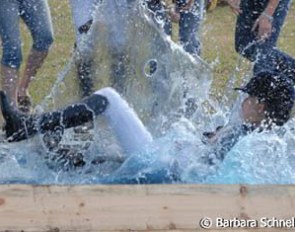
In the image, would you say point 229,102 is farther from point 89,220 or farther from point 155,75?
point 89,220

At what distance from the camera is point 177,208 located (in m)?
3.22

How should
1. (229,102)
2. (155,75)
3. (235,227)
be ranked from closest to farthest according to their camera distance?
(235,227) < (155,75) < (229,102)

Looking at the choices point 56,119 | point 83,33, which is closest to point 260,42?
point 83,33

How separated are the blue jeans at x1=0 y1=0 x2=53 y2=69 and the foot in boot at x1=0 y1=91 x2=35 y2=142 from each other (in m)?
0.84

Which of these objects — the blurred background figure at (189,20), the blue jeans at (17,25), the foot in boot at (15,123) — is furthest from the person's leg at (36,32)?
the foot in boot at (15,123)

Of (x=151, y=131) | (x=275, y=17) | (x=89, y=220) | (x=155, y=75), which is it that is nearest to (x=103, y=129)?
(x=151, y=131)

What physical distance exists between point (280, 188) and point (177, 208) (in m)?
0.36

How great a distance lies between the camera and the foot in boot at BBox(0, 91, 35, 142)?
3.96 m

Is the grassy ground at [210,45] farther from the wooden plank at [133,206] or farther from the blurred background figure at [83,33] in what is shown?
the wooden plank at [133,206]

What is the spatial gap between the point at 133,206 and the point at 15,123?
3.22 ft

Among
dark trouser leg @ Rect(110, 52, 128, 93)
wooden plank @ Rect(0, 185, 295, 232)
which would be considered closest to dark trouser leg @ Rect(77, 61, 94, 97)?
dark trouser leg @ Rect(110, 52, 128, 93)

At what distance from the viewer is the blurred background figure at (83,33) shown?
465cm

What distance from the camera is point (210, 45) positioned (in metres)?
6.99

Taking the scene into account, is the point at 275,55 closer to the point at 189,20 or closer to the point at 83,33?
the point at 189,20
